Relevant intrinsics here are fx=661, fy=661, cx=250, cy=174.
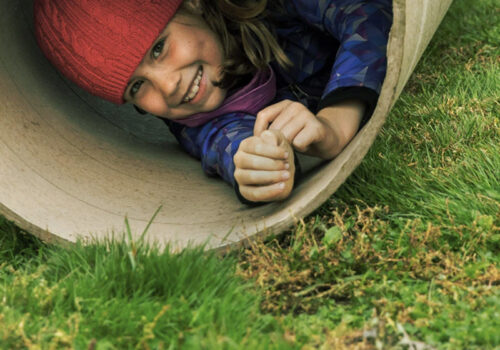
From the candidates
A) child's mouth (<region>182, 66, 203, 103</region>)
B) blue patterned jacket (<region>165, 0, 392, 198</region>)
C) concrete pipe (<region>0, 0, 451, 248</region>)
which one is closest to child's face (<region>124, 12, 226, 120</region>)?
child's mouth (<region>182, 66, 203, 103</region>)

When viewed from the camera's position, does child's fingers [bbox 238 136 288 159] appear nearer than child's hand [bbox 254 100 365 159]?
Yes

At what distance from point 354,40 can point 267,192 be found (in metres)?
0.79

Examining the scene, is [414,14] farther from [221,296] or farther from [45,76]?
[45,76]

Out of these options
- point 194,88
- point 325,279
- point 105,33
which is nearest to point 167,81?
point 194,88

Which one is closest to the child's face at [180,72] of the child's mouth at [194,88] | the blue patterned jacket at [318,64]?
the child's mouth at [194,88]

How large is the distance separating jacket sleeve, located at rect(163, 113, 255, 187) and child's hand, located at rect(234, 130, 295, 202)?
0.36m

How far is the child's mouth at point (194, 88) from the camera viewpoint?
273 centimetres

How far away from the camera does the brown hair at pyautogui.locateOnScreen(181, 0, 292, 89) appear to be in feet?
9.37

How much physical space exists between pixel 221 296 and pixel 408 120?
1455 millimetres

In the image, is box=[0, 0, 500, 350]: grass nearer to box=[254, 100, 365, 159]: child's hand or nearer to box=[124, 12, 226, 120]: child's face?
box=[254, 100, 365, 159]: child's hand

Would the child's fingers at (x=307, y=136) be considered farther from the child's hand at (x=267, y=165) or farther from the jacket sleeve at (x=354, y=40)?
the jacket sleeve at (x=354, y=40)

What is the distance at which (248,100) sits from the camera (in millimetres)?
2891

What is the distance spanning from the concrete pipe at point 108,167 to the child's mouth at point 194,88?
1.27ft

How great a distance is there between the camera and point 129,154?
3121 mm
